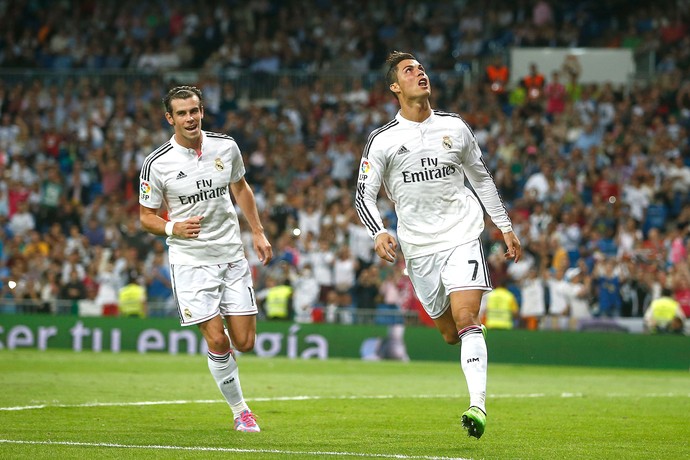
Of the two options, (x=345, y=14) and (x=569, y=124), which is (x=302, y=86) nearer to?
(x=345, y=14)

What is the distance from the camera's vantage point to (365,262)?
25625 millimetres

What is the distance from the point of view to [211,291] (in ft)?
34.2

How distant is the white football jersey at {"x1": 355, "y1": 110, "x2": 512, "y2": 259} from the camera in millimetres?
9945

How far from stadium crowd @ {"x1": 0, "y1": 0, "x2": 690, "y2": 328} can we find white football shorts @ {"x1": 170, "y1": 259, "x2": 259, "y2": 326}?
13.0m

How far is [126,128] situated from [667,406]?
19.4 metres

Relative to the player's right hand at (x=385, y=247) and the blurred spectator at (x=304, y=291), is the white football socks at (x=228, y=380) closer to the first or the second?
the player's right hand at (x=385, y=247)

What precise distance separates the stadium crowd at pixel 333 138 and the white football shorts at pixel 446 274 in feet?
42.7

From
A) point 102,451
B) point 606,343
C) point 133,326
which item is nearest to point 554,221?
point 606,343

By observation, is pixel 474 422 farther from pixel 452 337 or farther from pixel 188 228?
pixel 188 228

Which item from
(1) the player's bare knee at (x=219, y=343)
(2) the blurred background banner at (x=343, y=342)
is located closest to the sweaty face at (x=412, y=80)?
(1) the player's bare knee at (x=219, y=343)

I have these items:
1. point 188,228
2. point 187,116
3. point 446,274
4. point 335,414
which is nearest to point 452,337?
point 446,274

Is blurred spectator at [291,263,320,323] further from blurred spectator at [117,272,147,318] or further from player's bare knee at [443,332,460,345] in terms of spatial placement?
player's bare knee at [443,332,460,345]

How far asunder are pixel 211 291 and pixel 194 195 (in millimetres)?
793

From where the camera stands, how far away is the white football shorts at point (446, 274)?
9.74 metres
